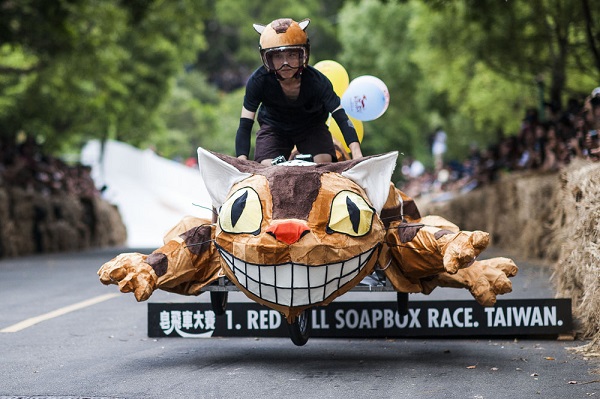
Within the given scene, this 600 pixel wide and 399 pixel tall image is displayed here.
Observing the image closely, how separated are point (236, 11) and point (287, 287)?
64154 millimetres

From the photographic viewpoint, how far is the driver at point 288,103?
7227 millimetres

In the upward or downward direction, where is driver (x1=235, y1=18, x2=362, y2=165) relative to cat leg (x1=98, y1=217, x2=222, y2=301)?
upward

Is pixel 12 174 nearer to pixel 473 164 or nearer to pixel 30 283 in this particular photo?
pixel 30 283

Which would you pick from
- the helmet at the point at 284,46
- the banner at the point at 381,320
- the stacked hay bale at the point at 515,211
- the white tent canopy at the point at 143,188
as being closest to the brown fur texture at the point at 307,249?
the helmet at the point at 284,46

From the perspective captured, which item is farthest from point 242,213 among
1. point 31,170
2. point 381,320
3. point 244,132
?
point 31,170

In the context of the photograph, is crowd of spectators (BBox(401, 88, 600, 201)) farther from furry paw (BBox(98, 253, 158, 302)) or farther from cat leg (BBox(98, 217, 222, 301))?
furry paw (BBox(98, 253, 158, 302))

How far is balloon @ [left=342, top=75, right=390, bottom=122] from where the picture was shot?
8.99 meters

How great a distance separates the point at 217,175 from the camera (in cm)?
695

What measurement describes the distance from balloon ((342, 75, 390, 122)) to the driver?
1.19 m

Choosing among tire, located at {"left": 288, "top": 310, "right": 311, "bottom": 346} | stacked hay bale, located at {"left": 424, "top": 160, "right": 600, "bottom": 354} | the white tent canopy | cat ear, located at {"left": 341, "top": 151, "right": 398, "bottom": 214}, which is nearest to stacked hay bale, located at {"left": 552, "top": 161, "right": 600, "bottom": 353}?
stacked hay bale, located at {"left": 424, "top": 160, "right": 600, "bottom": 354}

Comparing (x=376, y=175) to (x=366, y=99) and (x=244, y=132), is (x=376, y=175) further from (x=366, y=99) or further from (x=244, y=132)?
(x=366, y=99)

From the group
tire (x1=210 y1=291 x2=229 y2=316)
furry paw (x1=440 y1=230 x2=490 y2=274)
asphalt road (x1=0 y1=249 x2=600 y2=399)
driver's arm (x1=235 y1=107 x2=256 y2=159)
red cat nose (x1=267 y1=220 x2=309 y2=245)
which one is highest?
driver's arm (x1=235 y1=107 x2=256 y2=159)

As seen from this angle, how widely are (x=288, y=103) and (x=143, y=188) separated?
32.1m

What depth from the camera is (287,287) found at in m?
6.45
